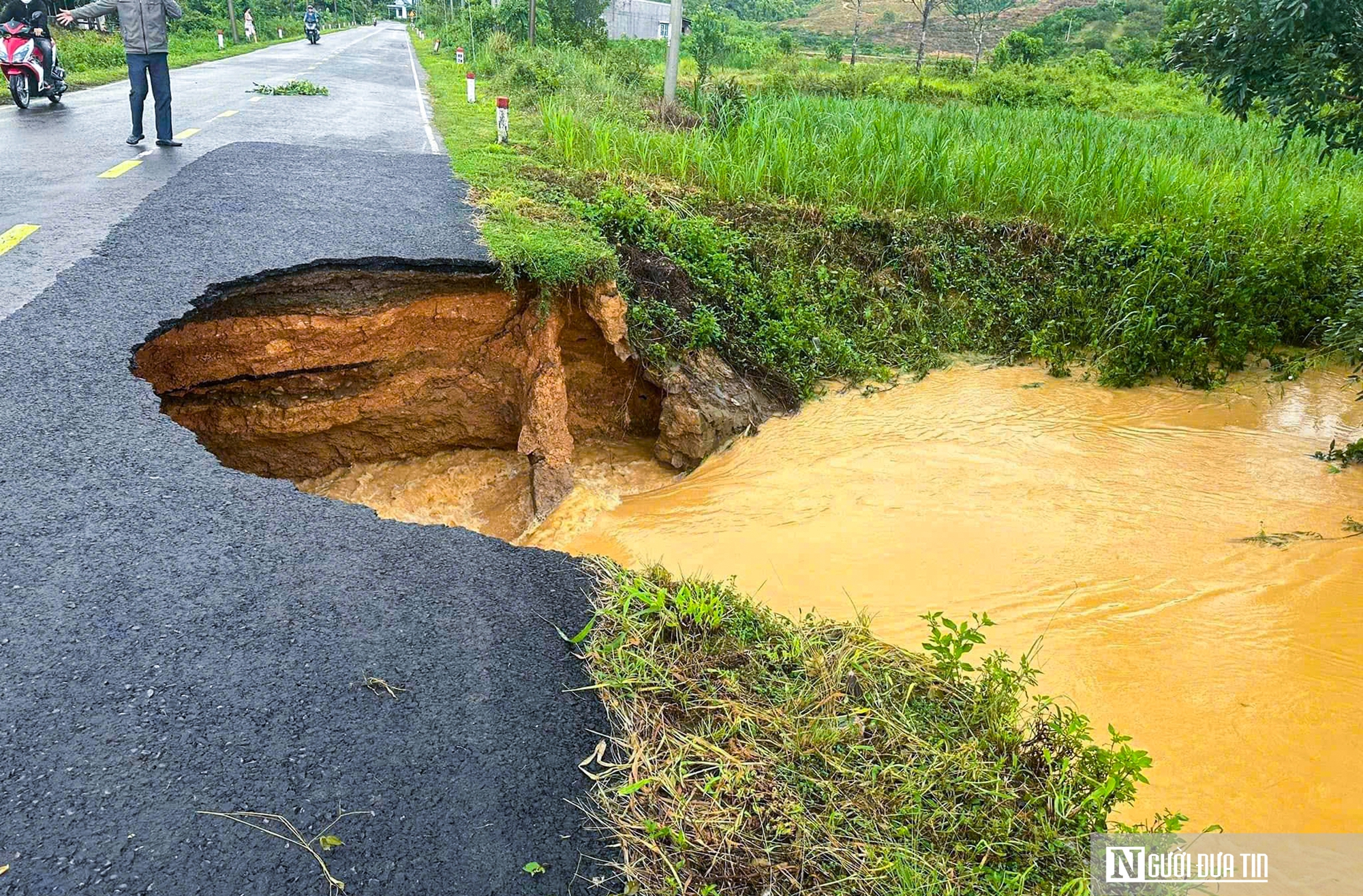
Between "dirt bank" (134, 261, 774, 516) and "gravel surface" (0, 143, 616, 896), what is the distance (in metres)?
1.34

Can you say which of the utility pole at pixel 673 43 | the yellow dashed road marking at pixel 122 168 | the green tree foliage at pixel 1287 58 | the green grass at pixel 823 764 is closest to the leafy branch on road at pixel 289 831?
the green grass at pixel 823 764

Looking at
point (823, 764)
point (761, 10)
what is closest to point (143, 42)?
point (823, 764)

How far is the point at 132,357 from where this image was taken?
164 inches

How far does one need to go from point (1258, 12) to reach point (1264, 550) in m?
2.99

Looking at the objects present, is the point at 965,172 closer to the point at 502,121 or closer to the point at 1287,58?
the point at 1287,58

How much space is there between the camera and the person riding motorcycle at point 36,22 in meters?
10.4

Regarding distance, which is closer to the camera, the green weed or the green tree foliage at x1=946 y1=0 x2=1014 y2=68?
the green weed

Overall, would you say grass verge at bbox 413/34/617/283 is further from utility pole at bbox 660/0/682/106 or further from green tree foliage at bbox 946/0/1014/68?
green tree foliage at bbox 946/0/1014/68

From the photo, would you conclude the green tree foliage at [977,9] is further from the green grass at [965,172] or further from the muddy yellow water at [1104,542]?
the muddy yellow water at [1104,542]

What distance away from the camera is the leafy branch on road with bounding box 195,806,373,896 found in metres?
2.00

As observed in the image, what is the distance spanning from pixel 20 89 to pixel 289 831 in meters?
12.3

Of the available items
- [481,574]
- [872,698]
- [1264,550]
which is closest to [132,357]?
[481,574]

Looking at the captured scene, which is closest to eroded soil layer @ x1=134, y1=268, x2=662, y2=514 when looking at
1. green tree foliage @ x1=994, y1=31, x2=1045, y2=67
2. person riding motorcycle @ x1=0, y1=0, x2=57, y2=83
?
person riding motorcycle @ x1=0, y1=0, x2=57, y2=83

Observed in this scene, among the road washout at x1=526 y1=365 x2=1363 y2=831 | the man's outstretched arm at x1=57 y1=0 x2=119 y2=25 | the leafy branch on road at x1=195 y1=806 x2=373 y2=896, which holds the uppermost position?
the man's outstretched arm at x1=57 y1=0 x2=119 y2=25
